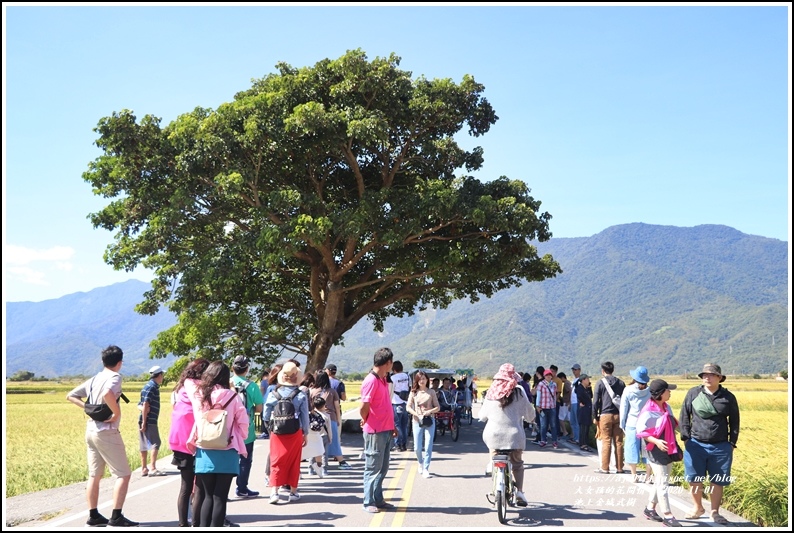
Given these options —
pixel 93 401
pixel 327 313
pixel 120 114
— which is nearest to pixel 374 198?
pixel 327 313

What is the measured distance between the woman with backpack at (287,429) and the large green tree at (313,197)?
27.7ft

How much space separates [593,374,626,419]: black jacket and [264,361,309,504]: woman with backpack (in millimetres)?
5907

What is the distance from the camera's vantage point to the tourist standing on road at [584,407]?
16172 mm

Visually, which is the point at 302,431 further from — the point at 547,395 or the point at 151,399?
the point at 547,395

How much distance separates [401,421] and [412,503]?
6.12m

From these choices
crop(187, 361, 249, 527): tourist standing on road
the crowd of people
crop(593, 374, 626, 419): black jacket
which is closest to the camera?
crop(187, 361, 249, 527): tourist standing on road

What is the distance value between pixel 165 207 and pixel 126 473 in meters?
13.3

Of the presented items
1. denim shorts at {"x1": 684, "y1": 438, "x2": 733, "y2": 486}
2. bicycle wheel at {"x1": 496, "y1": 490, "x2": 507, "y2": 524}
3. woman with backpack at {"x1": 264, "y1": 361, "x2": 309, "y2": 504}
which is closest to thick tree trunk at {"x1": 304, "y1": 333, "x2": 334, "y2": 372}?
woman with backpack at {"x1": 264, "y1": 361, "x2": 309, "y2": 504}

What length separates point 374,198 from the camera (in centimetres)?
1892

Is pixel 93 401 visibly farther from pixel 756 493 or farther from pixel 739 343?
pixel 739 343

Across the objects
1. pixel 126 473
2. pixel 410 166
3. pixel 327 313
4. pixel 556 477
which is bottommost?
pixel 556 477

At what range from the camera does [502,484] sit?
843 cm

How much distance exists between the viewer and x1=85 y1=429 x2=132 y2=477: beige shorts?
26.1ft

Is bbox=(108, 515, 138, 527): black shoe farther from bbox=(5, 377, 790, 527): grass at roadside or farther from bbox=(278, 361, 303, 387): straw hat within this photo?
bbox=(5, 377, 790, 527): grass at roadside
